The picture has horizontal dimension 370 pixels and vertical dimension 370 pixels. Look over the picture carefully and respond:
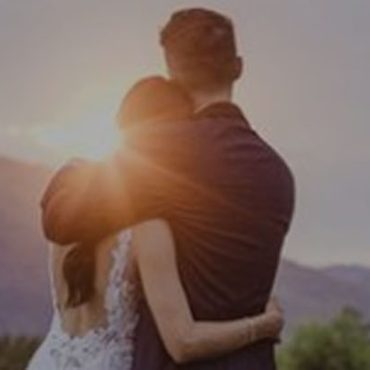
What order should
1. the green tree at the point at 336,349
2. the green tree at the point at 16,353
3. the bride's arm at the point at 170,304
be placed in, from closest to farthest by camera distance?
the bride's arm at the point at 170,304 < the green tree at the point at 16,353 < the green tree at the point at 336,349

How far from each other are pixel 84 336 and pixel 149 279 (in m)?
0.16

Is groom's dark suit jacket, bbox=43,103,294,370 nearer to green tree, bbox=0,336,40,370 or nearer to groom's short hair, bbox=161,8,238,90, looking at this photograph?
groom's short hair, bbox=161,8,238,90

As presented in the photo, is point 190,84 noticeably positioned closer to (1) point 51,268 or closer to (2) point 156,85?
(2) point 156,85

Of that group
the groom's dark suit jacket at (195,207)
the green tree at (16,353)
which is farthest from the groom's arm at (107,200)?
the green tree at (16,353)

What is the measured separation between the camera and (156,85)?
6.74ft

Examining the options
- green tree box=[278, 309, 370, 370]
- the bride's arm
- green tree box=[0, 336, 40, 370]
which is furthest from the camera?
green tree box=[278, 309, 370, 370]

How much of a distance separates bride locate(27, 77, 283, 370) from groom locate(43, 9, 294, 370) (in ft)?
0.06

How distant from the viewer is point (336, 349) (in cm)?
1036

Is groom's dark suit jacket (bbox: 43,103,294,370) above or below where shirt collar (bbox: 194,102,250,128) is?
below

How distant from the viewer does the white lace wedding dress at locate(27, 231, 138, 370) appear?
205cm

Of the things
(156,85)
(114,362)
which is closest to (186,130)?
(156,85)

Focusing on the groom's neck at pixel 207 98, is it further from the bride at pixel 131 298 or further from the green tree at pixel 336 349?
the green tree at pixel 336 349

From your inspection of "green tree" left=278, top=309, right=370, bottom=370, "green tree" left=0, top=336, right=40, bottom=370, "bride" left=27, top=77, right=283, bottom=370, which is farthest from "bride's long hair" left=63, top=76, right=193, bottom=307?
"green tree" left=278, top=309, right=370, bottom=370

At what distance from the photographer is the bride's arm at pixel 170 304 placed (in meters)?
2.01
